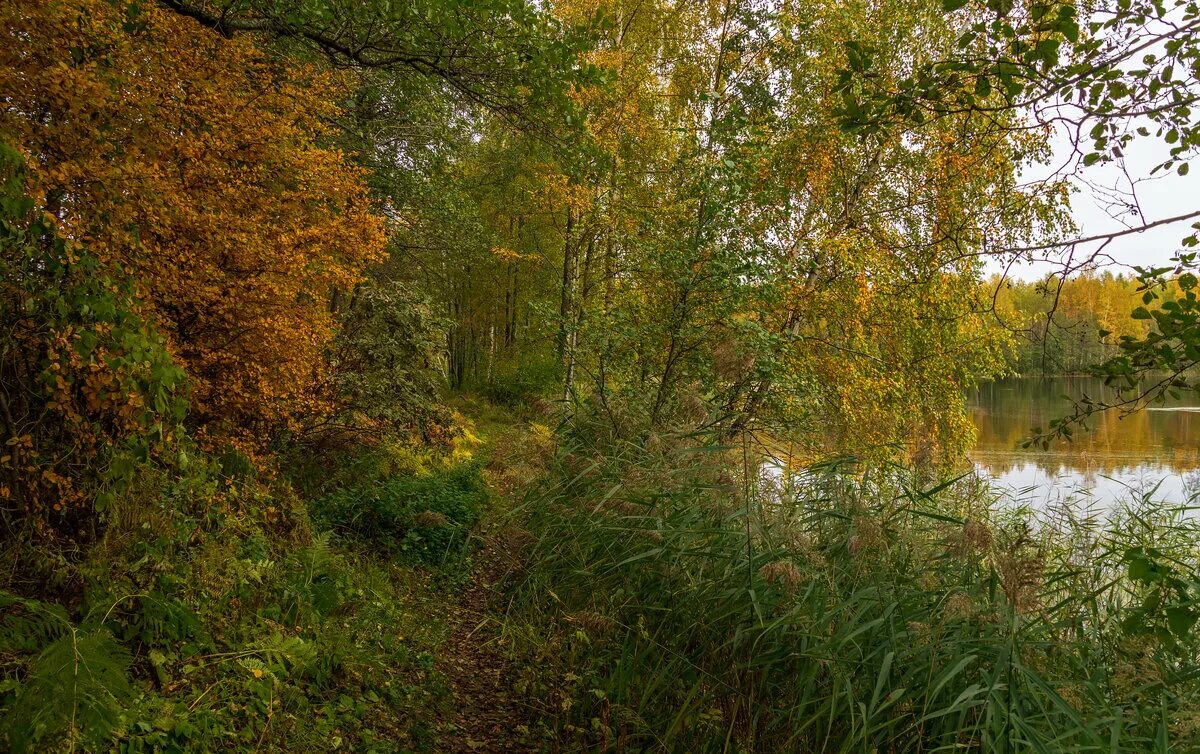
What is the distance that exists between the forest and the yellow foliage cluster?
31mm

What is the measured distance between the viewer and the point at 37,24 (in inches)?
136

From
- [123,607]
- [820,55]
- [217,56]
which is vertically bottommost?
[123,607]

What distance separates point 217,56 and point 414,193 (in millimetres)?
6043

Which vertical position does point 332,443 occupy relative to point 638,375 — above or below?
below

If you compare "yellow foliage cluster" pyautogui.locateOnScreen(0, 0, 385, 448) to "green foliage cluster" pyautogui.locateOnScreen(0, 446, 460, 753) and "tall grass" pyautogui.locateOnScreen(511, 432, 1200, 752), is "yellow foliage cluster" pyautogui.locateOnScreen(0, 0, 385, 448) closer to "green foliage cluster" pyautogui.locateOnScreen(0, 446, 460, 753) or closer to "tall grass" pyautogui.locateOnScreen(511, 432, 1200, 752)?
"green foliage cluster" pyautogui.locateOnScreen(0, 446, 460, 753)

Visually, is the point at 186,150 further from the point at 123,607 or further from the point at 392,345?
the point at 392,345

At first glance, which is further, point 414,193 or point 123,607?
point 414,193

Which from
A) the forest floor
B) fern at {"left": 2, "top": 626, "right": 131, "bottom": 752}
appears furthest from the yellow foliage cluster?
the forest floor

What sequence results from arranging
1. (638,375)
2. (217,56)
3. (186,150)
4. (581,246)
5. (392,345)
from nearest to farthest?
Answer: (186,150) < (217,56) < (638,375) < (392,345) < (581,246)

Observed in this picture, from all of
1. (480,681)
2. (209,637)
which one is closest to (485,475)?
(480,681)

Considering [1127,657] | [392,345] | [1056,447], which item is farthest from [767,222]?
[1056,447]

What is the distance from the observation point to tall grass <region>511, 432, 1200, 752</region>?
3.04 meters

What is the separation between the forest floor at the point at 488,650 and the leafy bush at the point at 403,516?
275 millimetres

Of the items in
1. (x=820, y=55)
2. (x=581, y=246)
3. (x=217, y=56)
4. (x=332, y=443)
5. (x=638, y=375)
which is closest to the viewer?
(x=217, y=56)
